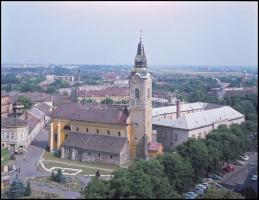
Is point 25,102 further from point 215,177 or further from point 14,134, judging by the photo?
point 215,177

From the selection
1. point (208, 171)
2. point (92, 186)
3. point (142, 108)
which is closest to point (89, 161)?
point (142, 108)

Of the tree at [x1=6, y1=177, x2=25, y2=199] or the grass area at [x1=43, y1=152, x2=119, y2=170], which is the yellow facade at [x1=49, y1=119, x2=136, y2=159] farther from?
the tree at [x1=6, y1=177, x2=25, y2=199]

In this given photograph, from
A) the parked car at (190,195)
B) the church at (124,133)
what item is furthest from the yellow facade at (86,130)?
the parked car at (190,195)

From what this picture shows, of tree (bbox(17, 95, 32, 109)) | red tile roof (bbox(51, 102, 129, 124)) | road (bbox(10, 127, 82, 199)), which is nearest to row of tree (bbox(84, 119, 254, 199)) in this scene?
road (bbox(10, 127, 82, 199))

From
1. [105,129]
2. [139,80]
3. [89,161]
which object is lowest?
[89,161]

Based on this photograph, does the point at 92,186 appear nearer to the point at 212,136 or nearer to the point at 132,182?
the point at 132,182

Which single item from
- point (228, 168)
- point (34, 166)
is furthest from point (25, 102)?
point (228, 168)

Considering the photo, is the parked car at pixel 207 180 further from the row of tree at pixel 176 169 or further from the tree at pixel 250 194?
the tree at pixel 250 194
